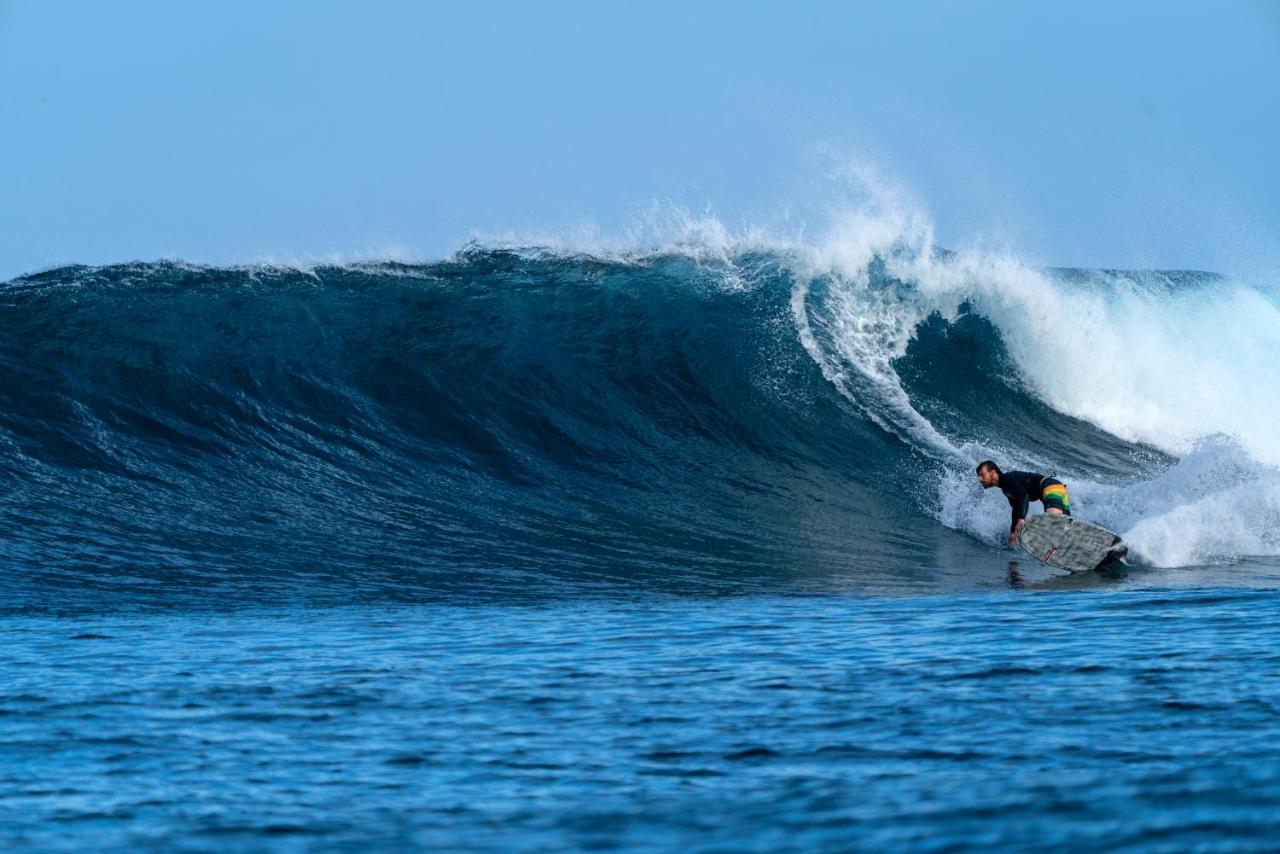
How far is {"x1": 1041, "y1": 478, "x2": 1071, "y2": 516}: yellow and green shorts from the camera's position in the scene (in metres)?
10.8

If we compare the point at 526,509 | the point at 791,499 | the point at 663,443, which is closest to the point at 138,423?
the point at 526,509

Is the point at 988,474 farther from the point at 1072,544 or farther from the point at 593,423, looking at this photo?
the point at 593,423

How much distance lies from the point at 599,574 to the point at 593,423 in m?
4.98

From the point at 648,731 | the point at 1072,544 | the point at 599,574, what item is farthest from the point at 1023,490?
the point at 648,731

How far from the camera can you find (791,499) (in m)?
13.4

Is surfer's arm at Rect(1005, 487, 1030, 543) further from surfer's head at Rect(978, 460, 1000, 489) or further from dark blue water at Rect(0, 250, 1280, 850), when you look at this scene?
surfer's head at Rect(978, 460, 1000, 489)

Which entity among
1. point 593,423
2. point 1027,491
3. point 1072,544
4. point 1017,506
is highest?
point 593,423

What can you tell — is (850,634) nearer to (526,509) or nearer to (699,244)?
(526,509)

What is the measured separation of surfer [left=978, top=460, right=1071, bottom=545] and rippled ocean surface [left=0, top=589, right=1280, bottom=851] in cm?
241

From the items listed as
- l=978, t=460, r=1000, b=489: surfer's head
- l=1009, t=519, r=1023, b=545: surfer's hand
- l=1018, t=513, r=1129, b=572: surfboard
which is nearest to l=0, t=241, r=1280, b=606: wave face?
l=1009, t=519, r=1023, b=545: surfer's hand

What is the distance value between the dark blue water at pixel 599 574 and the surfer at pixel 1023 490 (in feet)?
1.31

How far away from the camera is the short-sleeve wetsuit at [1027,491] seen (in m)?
10.9

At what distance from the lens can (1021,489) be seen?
11094 mm

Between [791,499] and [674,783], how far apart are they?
28.2 ft
